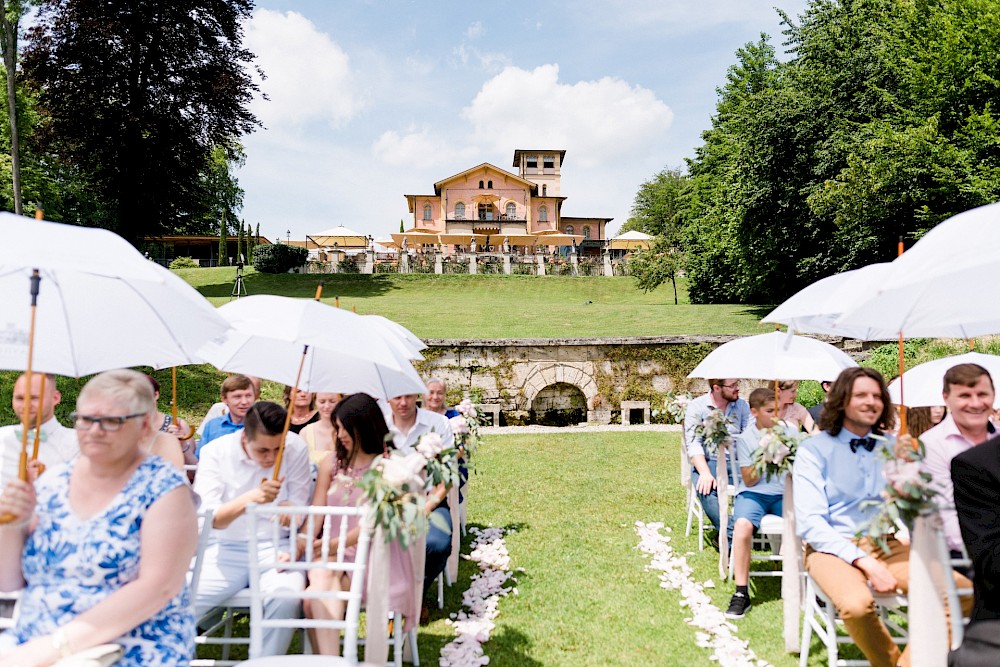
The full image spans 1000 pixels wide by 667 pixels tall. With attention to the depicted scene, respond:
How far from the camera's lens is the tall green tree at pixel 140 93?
20625 mm

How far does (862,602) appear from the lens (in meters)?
3.23

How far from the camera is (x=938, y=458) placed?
365 cm

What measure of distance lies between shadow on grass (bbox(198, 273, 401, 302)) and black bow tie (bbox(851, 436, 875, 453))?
74.4 ft

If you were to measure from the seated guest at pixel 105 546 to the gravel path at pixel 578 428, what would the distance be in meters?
11.0

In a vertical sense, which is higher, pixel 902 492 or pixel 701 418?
pixel 902 492

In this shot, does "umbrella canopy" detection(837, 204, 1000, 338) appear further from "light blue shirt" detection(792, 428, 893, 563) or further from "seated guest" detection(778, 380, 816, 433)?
"seated guest" detection(778, 380, 816, 433)

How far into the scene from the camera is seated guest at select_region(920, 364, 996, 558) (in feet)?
11.6

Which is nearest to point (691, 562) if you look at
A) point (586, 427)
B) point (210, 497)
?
point (210, 497)

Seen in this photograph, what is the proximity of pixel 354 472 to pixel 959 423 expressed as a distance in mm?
3611

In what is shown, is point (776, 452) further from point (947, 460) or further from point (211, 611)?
point (211, 611)

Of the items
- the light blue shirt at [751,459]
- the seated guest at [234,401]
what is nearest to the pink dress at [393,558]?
the seated guest at [234,401]

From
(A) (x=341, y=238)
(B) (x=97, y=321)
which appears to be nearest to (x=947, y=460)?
(B) (x=97, y=321)

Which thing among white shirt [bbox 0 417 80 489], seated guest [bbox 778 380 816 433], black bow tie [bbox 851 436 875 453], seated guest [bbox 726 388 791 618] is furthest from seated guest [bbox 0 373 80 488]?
seated guest [bbox 778 380 816 433]

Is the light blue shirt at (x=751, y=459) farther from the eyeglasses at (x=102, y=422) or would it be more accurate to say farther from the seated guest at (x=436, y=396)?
the eyeglasses at (x=102, y=422)
